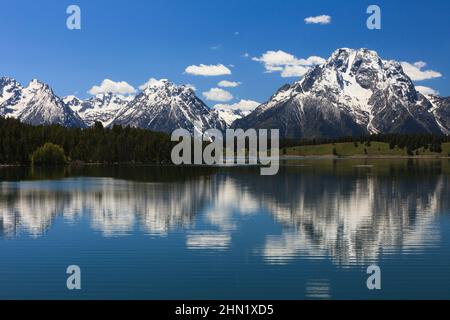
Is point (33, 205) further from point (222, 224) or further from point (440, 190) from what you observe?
point (440, 190)

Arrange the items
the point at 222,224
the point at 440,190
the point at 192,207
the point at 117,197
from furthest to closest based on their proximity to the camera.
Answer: the point at 440,190, the point at 117,197, the point at 192,207, the point at 222,224

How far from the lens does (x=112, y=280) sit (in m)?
43.8

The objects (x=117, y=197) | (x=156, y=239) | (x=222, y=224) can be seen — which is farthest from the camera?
(x=117, y=197)

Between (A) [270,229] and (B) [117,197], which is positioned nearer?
(A) [270,229]

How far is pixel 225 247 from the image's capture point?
188 feet

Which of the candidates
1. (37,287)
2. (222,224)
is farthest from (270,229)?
(37,287)

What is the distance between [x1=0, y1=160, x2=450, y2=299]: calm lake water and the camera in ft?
137

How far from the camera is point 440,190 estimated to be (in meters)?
122

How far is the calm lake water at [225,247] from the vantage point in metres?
41.6
